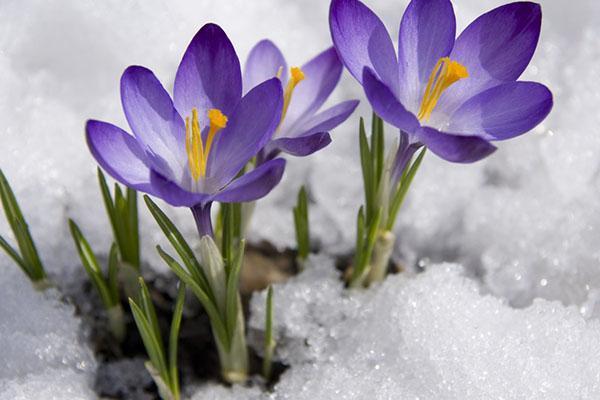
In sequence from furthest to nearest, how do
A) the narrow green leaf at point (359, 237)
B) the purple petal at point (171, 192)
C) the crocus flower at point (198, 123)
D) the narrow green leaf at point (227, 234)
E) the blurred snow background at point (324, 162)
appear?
the blurred snow background at point (324, 162) → the narrow green leaf at point (359, 237) → the narrow green leaf at point (227, 234) → the crocus flower at point (198, 123) → the purple petal at point (171, 192)

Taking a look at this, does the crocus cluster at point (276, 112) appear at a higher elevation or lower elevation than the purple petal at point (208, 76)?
lower

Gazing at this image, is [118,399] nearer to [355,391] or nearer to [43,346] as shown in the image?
[43,346]

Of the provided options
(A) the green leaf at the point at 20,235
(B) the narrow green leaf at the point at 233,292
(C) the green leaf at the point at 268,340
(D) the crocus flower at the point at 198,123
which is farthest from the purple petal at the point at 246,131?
(A) the green leaf at the point at 20,235

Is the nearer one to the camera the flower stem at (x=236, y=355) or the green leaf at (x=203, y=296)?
the green leaf at (x=203, y=296)

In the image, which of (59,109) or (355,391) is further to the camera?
(59,109)

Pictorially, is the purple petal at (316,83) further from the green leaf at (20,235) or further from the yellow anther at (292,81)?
the green leaf at (20,235)

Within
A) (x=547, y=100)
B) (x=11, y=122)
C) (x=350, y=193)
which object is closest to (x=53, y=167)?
(x=11, y=122)

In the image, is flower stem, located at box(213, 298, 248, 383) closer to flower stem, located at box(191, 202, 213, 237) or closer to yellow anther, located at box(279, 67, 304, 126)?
flower stem, located at box(191, 202, 213, 237)
